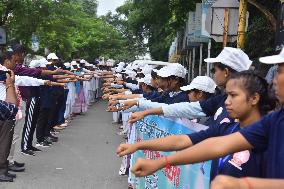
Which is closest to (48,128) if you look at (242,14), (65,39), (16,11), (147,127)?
(242,14)

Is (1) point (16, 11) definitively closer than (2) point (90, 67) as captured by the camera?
No

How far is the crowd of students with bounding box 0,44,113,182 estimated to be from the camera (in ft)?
22.9

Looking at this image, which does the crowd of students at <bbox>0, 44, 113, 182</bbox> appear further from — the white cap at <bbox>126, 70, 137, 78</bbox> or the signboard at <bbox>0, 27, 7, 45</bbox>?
the signboard at <bbox>0, 27, 7, 45</bbox>

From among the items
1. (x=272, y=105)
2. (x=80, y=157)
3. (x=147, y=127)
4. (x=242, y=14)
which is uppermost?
(x=242, y=14)

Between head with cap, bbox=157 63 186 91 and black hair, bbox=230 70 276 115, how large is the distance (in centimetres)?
293

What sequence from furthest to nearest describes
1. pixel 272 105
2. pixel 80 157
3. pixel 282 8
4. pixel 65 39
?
pixel 65 39, pixel 80 157, pixel 282 8, pixel 272 105

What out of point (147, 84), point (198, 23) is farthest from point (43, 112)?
point (198, 23)

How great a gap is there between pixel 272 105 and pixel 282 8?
12.7ft

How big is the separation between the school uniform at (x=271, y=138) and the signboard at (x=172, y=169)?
135 cm

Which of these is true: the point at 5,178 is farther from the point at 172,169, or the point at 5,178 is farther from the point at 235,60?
the point at 235,60

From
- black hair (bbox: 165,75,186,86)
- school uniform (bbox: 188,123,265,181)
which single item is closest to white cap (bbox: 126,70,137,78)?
black hair (bbox: 165,75,186,86)

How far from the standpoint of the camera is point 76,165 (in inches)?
342

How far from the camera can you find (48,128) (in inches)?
441

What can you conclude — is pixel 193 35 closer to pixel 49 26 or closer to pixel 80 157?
pixel 80 157
